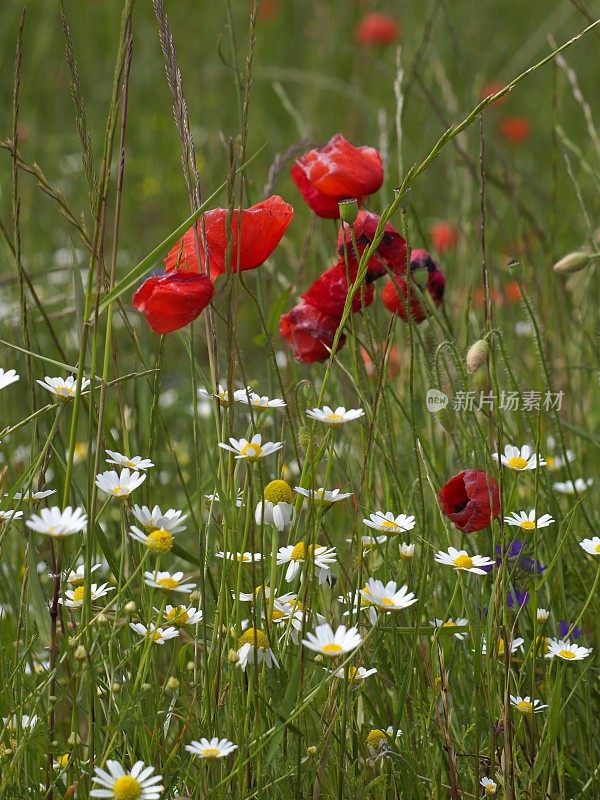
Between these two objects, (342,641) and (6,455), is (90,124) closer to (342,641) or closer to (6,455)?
(6,455)

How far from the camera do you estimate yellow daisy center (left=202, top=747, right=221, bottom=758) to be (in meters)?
0.83

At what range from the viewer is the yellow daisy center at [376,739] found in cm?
99

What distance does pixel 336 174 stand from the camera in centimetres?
126

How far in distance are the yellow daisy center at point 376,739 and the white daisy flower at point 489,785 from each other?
10 centimetres

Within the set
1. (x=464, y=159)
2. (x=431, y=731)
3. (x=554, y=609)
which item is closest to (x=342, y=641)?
(x=431, y=731)

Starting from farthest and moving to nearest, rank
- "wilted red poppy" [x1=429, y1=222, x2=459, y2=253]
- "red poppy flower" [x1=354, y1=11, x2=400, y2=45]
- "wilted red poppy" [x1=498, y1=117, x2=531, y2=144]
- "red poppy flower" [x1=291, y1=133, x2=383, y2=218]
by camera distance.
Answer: "red poppy flower" [x1=354, y1=11, x2=400, y2=45] < "wilted red poppy" [x1=498, y1=117, x2=531, y2=144] < "wilted red poppy" [x1=429, y1=222, x2=459, y2=253] < "red poppy flower" [x1=291, y1=133, x2=383, y2=218]

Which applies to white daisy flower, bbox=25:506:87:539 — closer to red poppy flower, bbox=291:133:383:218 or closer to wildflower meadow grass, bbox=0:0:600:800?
wildflower meadow grass, bbox=0:0:600:800

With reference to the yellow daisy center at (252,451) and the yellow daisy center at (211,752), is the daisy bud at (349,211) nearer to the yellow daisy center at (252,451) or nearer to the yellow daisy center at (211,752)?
the yellow daisy center at (252,451)

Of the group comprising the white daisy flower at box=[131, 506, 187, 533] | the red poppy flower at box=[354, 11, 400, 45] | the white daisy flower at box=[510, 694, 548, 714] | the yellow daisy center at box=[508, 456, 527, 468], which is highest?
the red poppy flower at box=[354, 11, 400, 45]

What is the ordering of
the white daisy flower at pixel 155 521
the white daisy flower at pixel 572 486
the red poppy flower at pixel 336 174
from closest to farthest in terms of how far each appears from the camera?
the white daisy flower at pixel 155 521
the red poppy flower at pixel 336 174
the white daisy flower at pixel 572 486

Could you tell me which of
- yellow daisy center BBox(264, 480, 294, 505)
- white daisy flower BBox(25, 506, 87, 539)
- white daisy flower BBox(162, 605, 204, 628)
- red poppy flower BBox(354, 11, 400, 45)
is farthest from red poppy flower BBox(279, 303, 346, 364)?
red poppy flower BBox(354, 11, 400, 45)

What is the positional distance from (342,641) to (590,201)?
2088 millimetres

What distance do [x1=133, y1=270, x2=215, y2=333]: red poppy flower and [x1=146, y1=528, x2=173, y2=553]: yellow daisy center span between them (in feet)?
0.78

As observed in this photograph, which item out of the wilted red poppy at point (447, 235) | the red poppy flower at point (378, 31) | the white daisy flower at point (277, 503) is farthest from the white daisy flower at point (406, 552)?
the red poppy flower at point (378, 31)
